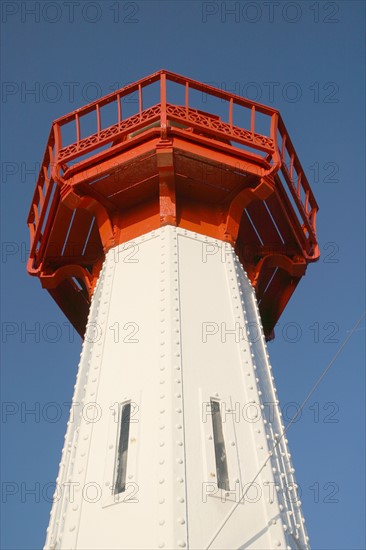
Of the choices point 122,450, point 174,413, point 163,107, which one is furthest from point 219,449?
point 163,107

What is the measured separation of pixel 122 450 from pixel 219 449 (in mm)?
1227

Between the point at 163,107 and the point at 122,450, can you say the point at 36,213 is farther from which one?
the point at 122,450

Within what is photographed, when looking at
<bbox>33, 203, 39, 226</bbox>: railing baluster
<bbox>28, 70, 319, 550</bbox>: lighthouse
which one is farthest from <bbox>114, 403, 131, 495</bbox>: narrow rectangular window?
<bbox>33, 203, 39, 226</bbox>: railing baluster

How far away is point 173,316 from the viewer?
34.7 feet

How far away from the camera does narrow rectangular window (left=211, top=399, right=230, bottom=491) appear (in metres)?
8.74

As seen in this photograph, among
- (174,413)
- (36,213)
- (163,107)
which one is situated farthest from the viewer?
(36,213)

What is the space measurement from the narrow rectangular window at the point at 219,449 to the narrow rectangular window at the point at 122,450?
1119mm

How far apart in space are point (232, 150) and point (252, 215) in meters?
Result: 1.66

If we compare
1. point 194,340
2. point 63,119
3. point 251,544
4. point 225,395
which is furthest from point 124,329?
point 63,119

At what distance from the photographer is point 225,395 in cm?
981

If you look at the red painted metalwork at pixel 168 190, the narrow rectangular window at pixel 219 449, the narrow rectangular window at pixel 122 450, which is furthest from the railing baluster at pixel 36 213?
the narrow rectangular window at pixel 219 449

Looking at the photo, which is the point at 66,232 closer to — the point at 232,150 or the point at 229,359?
the point at 232,150

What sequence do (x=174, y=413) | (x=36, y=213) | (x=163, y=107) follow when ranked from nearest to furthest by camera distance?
(x=174, y=413) < (x=163, y=107) < (x=36, y=213)

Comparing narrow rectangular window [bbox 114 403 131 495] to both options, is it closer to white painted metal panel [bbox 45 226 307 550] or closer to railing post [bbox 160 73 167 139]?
white painted metal panel [bbox 45 226 307 550]
